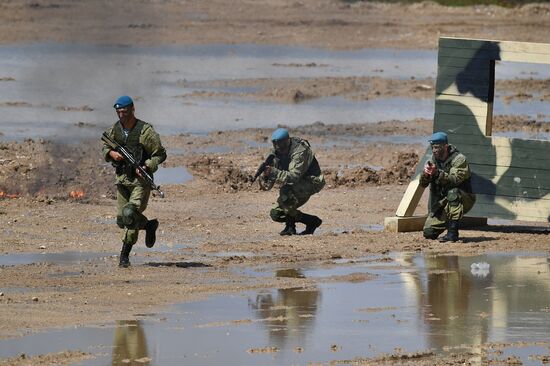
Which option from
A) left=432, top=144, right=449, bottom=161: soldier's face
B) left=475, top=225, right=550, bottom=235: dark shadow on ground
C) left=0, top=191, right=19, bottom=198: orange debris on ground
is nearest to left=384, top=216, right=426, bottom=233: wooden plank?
left=475, top=225, right=550, bottom=235: dark shadow on ground

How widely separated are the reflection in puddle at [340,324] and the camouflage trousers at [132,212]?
1309 millimetres

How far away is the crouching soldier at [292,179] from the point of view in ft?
50.0

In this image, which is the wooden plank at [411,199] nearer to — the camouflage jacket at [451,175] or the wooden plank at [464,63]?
the camouflage jacket at [451,175]

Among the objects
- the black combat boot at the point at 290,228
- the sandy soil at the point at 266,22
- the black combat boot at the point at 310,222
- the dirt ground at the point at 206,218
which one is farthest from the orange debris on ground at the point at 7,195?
the sandy soil at the point at 266,22

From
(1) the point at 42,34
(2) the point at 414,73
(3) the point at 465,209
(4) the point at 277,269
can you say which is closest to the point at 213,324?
(4) the point at 277,269

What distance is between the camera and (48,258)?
13.7m

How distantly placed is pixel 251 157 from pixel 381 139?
3.01 meters

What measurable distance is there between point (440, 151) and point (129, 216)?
3256 mm

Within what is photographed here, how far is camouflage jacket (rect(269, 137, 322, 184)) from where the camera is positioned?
15.2 meters

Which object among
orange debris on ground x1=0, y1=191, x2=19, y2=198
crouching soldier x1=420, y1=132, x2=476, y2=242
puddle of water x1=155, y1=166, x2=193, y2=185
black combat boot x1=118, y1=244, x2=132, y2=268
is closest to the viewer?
black combat boot x1=118, y1=244, x2=132, y2=268

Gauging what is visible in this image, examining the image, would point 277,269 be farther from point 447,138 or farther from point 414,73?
point 414,73

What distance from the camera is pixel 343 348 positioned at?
32.8 ft

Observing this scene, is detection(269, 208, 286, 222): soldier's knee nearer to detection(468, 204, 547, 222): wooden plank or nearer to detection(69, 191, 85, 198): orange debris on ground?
detection(468, 204, 547, 222): wooden plank

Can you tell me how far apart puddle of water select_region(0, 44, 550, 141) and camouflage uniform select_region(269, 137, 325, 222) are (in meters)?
6.45
